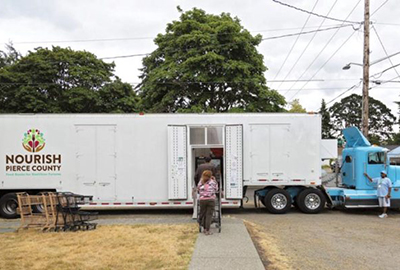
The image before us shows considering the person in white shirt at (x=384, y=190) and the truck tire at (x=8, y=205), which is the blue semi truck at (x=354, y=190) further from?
the truck tire at (x=8, y=205)

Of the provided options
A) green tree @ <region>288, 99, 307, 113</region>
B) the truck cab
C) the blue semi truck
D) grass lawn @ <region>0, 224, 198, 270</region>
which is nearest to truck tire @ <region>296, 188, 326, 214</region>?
the blue semi truck

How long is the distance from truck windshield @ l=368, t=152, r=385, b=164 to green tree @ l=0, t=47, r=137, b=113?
18421 millimetres

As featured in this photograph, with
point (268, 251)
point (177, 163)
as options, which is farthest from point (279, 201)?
point (268, 251)

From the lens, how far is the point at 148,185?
11594mm

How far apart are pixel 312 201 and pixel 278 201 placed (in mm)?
1154

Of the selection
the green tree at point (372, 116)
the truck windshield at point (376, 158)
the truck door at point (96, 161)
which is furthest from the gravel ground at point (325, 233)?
the green tree at point (372, 116)

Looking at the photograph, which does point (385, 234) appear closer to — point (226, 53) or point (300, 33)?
point (300, 33)

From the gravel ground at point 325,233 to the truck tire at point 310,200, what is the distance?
0.25 m

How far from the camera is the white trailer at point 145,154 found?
11.5 m

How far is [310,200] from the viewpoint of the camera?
12.1 metres

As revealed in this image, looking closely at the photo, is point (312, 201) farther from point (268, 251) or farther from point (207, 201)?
point (268, 251)

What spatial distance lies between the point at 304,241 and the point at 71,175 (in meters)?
7.30

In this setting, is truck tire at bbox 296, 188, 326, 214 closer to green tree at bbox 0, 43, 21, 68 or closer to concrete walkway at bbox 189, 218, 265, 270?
concrete walkway at bbox 189, 218, 265, 270

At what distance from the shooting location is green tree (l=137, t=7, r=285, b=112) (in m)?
20.9
